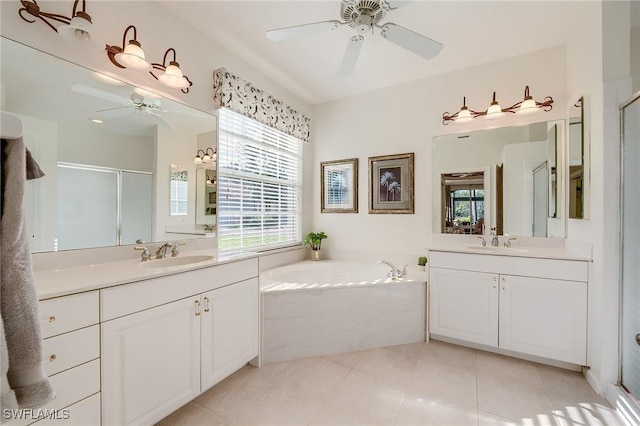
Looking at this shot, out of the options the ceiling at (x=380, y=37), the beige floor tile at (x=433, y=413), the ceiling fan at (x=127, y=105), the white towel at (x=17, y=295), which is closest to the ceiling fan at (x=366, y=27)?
the ceiling at (x=380, y=37)

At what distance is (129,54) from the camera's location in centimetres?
161

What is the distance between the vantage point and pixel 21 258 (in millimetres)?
637

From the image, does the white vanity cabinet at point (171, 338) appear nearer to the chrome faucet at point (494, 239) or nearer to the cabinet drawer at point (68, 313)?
the cabinet drawer at point (68, 313)

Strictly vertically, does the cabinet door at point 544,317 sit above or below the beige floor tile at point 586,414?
above

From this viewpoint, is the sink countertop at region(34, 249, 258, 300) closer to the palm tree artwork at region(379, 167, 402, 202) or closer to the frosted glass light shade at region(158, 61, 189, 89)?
the frosted glass light shade at region(158, 61, 189, 89)

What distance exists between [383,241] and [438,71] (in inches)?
76.2

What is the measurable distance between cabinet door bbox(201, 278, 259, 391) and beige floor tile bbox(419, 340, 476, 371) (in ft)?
4.61

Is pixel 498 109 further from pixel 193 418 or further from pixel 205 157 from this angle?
pixel 193 418

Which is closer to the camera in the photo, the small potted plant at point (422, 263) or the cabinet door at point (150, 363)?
the cabinet door at point (150, 363)

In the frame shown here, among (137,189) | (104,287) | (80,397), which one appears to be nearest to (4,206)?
(104,287)

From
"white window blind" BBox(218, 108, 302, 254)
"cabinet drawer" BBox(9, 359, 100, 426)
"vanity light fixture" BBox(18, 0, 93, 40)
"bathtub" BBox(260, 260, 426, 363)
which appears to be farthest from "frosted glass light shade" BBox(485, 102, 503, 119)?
"cabinet drawer" BBox(9, 359, 100, 426)

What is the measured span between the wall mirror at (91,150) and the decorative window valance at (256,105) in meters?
0.36

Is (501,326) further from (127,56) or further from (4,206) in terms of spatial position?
(127,56)

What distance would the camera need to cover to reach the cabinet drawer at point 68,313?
103 cm
